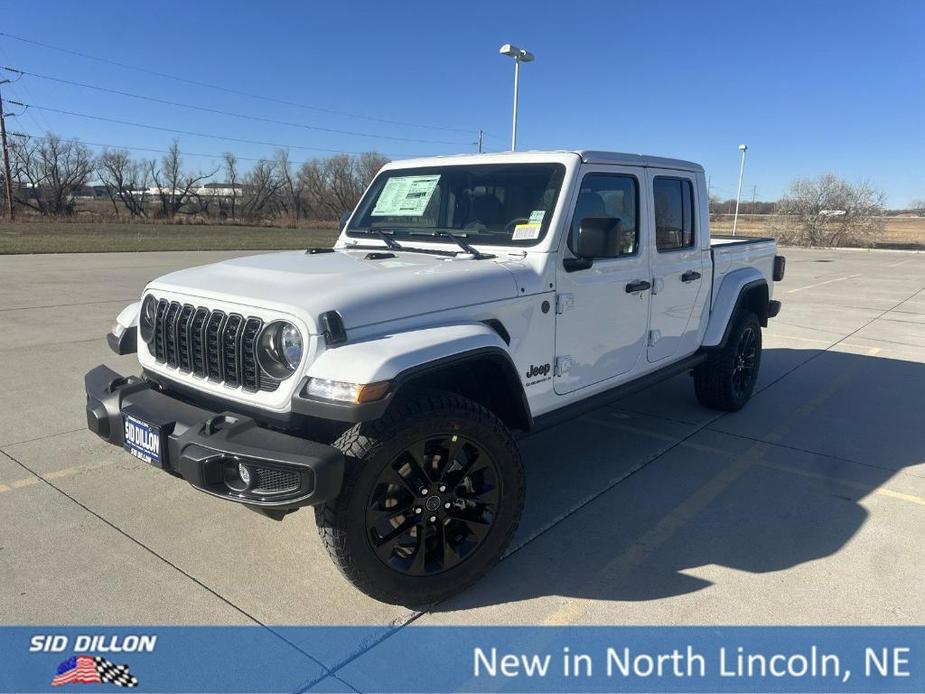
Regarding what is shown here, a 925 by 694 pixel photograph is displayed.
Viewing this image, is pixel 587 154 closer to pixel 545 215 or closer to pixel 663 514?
pixel 545 215

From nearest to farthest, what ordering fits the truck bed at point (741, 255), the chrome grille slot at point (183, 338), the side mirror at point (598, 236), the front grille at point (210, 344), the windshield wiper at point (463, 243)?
1. the front grille at point (210, 344)
2. the chrome grille slot at point (183, 338)
3. the side mirror at point (598, 236)
4. the windshield wiper at point (463, 243)
5. the truck bed at point (741, 255)

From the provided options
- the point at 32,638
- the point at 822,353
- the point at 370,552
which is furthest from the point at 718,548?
the point at 822,353

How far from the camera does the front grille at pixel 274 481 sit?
7.95ft

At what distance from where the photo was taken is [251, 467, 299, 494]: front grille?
2.42 meters

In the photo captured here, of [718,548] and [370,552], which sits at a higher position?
[370,552]

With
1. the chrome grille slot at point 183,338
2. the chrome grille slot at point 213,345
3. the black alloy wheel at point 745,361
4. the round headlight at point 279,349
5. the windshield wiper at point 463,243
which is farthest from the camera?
the black alloy wheel at point 745,361

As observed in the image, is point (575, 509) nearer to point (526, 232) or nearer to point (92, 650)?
point (526, 232)

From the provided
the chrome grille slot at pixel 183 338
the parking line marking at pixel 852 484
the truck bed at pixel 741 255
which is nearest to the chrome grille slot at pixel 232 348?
the chrome grille slot at pixel 183 338

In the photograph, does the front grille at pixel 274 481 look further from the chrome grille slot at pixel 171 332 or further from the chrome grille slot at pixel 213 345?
the chrome grille slot at pixel 171 332

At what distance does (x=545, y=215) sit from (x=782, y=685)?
234 centimetres

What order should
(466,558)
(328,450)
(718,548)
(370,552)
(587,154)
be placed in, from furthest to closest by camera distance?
1. (587,154)
2. (718,548)
3. (466,558)
4. (370,552)
5. (328,450)

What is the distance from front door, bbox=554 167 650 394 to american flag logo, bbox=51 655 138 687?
7.53 ft

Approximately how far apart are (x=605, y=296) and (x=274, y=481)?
2.15 m

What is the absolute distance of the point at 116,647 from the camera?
8.45ft
